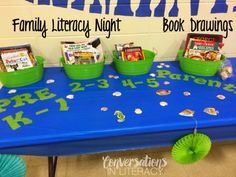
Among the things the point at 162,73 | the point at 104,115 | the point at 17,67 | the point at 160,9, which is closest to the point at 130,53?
the point at 162,73

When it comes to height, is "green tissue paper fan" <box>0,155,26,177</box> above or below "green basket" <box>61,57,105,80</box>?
below

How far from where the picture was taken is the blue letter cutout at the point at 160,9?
3.83 ft

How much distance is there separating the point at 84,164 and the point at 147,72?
2.51 feet

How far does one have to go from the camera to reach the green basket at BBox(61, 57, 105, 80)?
3.35ft

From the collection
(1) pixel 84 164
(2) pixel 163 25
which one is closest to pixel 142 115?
(2) pixel 163 25

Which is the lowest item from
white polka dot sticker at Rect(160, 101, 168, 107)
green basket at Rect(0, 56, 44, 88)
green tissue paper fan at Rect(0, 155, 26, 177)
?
green tissue paper fan at Rect(0, 155, 26, 177)

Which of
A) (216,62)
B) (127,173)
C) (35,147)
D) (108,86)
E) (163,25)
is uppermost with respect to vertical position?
(163,25)

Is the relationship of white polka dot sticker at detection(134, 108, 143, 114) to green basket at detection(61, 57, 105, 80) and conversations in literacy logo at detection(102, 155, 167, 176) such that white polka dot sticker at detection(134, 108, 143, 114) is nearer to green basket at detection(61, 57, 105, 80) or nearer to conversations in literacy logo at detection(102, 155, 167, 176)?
green basket at detection(61, 57, 105, 80)

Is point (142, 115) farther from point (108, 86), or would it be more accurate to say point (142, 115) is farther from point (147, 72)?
point (147, 72)

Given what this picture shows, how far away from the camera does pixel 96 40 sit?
1106mm

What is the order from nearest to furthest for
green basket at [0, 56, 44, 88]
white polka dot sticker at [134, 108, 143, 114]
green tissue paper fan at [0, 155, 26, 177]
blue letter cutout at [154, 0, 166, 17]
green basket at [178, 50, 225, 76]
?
green tissue paper fan at [0, 155, 26, 177] → white polka dot sticker at [134, 108, 143, 114] → green basket at [0, 56, 44, 88] → green basket at [178, 50, 225, 76] → blue letter cutout at [154, 0, 166, 17]

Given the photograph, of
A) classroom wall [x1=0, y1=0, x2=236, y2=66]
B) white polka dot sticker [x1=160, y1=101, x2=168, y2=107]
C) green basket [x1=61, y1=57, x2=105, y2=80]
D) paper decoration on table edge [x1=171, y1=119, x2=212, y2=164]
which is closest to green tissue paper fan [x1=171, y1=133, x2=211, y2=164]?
paper decoration on table edge [x1=171, y1=119, x2=212, y2=164]

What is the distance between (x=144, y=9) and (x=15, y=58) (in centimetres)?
67

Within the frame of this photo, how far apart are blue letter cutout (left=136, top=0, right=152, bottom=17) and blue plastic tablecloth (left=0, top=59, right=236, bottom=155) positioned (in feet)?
1.21
